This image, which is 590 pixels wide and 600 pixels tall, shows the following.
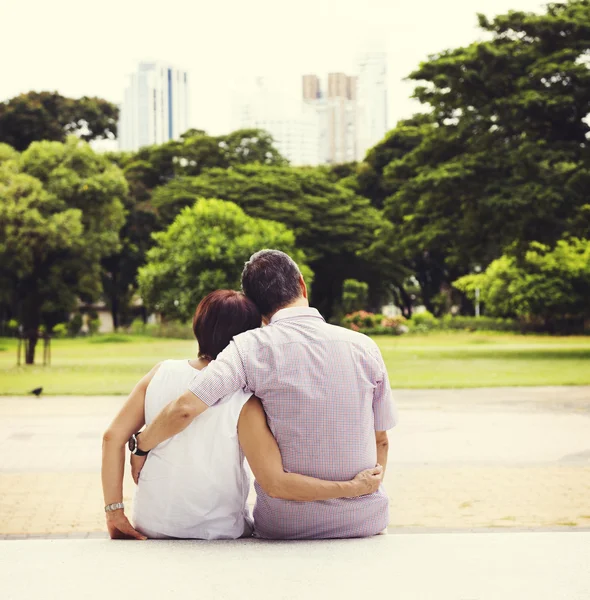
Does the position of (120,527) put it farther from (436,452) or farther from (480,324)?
(480,324)

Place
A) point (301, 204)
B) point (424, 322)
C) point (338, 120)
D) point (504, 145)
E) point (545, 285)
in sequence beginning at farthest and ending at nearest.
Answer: point (338, 120) → point (424, 322) → point (301, 204) → point (545, 285) → point (504, 145)

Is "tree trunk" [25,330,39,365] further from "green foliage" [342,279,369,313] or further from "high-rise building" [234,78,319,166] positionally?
"high-rise building" [234,78,319,166]

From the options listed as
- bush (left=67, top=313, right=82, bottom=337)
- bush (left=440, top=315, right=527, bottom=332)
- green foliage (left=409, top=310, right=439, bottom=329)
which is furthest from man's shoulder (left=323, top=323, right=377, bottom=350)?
bush (left=67, top=313, right=82, bottom=337)

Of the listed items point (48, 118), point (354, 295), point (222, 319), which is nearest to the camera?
point (222, 319)

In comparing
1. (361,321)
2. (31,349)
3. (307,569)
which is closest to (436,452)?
(307,569)

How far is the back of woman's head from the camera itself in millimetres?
3627

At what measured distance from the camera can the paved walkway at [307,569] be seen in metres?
2.95

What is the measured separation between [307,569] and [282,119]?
174 meters

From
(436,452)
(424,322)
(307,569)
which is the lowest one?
(424,322)

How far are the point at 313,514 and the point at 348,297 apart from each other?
172ft

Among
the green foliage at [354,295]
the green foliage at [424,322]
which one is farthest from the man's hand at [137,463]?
the green foliage at [354,295]

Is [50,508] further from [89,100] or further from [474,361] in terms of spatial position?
[89,100]

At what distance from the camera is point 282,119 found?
572 feet

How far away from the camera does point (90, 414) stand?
13055mm
